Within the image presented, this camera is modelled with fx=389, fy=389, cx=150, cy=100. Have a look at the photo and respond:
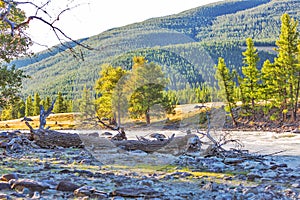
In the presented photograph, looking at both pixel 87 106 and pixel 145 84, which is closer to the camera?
pixel 145 84

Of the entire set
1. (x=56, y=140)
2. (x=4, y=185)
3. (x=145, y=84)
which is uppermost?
(x=145, y=84)

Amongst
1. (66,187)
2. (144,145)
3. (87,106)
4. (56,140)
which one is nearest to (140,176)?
(66,187)

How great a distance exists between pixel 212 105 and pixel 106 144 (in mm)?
3998

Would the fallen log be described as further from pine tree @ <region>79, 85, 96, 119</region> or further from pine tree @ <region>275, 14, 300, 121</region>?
pine tree @ <region>275, 14, 300, 121</region>

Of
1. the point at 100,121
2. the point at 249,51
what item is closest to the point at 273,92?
the point at 249,51

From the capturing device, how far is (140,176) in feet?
30.1

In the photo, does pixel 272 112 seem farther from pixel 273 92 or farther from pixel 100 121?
pixel 100 121

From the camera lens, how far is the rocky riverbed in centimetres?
697

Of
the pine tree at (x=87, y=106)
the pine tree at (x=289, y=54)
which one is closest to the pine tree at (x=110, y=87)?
the pine tree at (x=87, y=106)

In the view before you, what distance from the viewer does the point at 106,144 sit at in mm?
13727

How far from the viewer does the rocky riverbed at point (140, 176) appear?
6.97 meters

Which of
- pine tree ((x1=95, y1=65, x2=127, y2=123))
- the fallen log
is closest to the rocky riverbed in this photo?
the fallen log

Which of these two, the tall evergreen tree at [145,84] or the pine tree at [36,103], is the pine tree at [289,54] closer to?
the tall evergreen tree at [145,84]

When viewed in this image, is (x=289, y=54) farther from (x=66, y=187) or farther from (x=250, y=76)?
(x=66, y=187)
